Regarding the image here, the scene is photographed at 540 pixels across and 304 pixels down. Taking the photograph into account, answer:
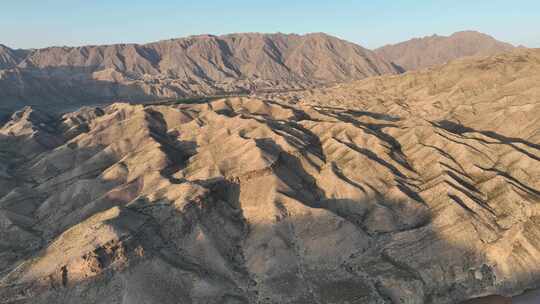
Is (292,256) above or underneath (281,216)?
underneath

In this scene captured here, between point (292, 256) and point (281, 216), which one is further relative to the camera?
point (281, 216)

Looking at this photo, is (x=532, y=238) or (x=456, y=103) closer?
(x=532, y=238)

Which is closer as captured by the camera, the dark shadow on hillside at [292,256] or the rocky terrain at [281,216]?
the dark shadow on hillside at [292,256]

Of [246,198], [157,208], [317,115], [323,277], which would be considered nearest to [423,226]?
[323,277]

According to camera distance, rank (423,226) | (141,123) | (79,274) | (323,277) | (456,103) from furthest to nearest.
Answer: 1. (456,103)
2. (141,123)
3. (423,226)
4. (323,277)
5. (79,274)

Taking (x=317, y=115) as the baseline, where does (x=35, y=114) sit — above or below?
below

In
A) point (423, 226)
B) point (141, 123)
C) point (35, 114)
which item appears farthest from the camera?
point (35, 114)

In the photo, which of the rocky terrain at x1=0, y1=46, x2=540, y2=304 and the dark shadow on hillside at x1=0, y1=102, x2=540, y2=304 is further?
the rocky terrain at x1=0, y1=46, x2=540, y2=304

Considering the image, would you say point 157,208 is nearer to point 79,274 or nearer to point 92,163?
point 79,274
